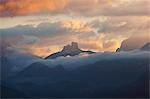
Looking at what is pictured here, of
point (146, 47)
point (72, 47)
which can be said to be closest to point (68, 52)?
point (72, 47)

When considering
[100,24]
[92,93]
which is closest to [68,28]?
Result: [100,24]

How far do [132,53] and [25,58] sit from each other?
2108mm

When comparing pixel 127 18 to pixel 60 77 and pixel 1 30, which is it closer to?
pixel 60 77

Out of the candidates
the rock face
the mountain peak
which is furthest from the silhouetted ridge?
the mountain peak

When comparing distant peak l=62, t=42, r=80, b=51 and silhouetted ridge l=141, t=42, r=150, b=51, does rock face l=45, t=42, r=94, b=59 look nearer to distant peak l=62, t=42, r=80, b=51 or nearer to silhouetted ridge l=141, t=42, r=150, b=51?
distant peak l=62, t=42, r=80, b=51

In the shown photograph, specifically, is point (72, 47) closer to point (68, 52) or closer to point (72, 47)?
point (72, 47)

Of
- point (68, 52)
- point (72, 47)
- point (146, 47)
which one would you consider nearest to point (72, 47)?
point (72, 47)

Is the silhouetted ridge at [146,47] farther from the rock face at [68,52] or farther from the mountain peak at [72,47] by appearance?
the mountain peak at [72,47]

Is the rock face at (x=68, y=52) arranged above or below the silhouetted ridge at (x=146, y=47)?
below

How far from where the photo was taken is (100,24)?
39.4 feet

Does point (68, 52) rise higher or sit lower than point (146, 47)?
lower

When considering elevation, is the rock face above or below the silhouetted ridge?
below

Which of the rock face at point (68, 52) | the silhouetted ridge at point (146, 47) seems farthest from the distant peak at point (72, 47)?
the silhouetted ridge at point (146, 47)

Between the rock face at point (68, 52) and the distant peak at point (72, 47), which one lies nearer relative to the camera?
the distant peak at point (72, 47)
